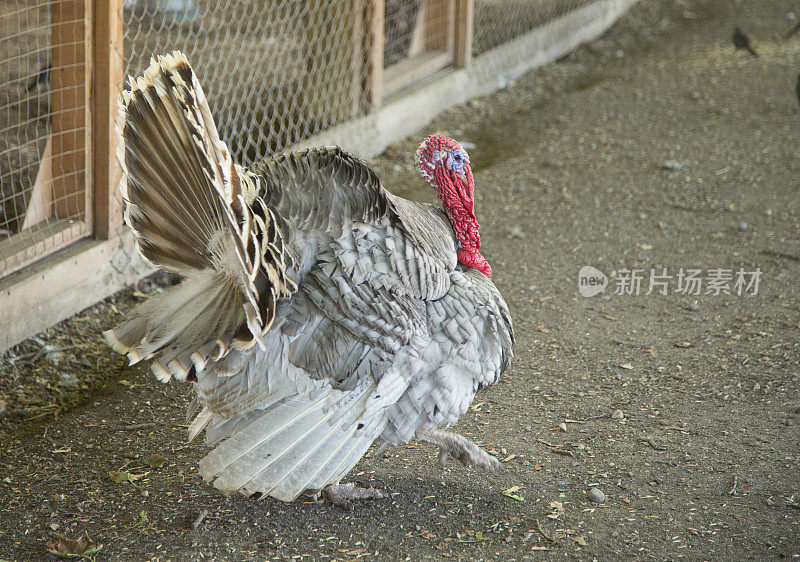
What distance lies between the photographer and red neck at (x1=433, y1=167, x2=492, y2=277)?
106 inches

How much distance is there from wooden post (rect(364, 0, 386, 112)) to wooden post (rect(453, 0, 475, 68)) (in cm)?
117

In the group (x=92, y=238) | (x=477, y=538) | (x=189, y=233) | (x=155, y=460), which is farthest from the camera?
(x=92, y=238)

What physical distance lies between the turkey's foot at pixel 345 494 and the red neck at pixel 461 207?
78cm

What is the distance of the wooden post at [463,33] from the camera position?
20.5 ft

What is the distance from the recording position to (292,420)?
225 cm

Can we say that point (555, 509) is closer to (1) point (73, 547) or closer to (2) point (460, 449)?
(2) point (460, 449)

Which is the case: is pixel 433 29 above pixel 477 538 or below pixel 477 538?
above

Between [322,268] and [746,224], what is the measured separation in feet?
10.2

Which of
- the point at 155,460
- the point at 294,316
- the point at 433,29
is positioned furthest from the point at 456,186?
the point at 433,29

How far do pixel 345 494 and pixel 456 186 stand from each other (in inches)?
40.1

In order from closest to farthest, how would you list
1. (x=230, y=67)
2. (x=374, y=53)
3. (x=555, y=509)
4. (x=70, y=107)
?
(x=555, y=509)
(x=70, y=107)
(x=374, y=53)
(x=230, y=67)

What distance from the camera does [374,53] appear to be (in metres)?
5.22

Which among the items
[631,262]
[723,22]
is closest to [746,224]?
[631,262]

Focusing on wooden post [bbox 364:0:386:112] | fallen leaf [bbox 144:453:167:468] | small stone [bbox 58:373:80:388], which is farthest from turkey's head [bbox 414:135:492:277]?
wooden post [bbox 364:0:386:112]
